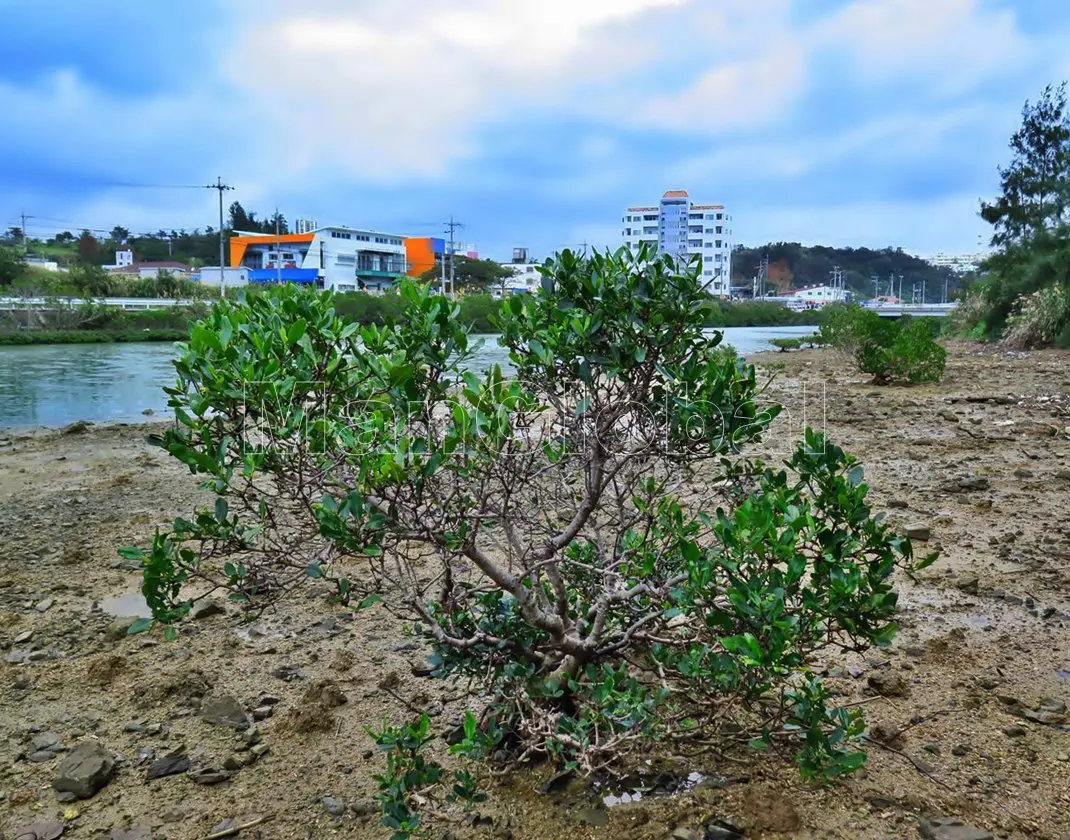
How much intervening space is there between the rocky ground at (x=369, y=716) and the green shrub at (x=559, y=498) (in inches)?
7.9

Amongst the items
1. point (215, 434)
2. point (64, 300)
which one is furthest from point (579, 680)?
point (64, 300)

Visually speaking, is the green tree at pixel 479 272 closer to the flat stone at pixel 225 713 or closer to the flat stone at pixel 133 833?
the flat stone at pixel 225 713

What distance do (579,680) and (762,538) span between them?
2.86 feet

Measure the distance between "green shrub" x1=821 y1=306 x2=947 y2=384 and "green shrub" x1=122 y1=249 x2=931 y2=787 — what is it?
11938 millimetres

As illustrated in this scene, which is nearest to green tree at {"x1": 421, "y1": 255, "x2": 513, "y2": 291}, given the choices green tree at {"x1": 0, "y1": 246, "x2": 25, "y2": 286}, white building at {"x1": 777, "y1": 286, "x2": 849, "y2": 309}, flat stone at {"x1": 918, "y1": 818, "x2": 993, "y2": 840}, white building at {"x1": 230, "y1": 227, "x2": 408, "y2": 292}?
white building at {"x1": 230, "y1": 227, "x2": 408, "y2": 292}

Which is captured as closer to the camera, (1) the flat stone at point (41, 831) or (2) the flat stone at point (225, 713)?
(1) the flat stone at point (41, 831)

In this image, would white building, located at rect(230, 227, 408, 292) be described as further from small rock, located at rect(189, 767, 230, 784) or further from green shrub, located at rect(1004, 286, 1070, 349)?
small rock, located at rect(189, 767, 230, 784)

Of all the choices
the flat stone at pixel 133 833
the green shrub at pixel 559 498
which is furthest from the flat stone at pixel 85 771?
the green shrub at pixel 559 498

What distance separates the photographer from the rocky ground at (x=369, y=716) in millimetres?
2225

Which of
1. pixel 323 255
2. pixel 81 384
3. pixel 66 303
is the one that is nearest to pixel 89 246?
pixel 323 255

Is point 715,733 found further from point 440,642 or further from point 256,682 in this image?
point 256,682

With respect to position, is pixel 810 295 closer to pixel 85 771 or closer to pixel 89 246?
pixel 89 246

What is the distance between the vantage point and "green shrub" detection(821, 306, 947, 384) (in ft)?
43.0

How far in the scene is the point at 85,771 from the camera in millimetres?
2562
